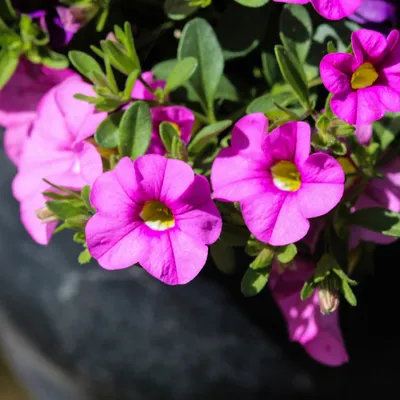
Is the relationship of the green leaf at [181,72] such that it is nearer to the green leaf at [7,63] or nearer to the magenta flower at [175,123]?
the magenta flower at [175,123]

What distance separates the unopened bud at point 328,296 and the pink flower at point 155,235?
12 centimetres

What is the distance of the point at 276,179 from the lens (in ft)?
1.69

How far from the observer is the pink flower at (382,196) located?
1.86ft

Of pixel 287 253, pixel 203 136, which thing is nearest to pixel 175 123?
pixel 203 136

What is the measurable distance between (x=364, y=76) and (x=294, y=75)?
0.06m

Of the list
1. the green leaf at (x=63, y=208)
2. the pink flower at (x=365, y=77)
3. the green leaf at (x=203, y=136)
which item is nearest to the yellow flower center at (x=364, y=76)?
the pink flower at (x=365, y=77)

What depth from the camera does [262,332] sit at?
0.78 m

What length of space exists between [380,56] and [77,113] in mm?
253

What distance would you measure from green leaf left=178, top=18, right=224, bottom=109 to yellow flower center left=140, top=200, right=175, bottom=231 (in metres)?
0.12

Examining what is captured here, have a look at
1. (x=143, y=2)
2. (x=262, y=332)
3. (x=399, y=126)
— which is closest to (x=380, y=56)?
(x=399, y=126)

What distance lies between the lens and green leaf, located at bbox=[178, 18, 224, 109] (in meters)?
0.56

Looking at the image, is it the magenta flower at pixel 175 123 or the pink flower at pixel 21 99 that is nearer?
the magenta flower at pixel 175 123

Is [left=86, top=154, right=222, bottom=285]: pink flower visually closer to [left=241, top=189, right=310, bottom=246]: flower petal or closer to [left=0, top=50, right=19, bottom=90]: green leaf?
[left=241, top=189, right=310, bottom=246]: flower petal

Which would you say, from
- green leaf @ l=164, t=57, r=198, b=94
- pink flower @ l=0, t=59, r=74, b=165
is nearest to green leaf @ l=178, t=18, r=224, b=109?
green leaf @ l=164, t=57, r=198, b=94
